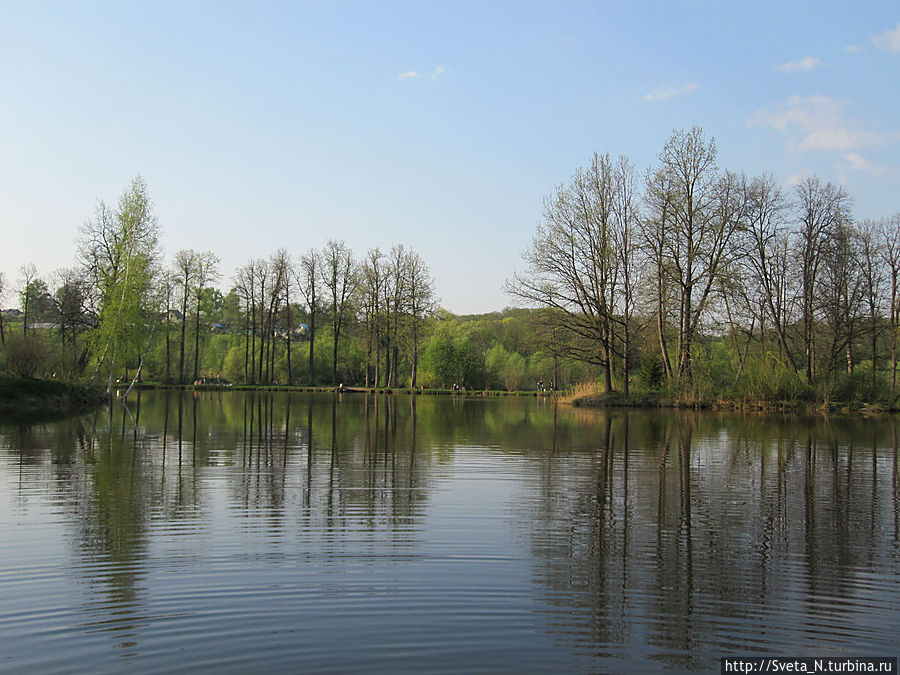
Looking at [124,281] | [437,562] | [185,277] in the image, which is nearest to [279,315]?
[185,277]

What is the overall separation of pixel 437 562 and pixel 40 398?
2717 cm

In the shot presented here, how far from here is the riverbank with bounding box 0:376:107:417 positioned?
87.5 feet

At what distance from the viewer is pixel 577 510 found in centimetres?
906

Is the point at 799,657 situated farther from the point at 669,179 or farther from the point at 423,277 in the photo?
the point at 423,277

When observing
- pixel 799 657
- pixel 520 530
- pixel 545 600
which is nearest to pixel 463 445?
pixel 520 530

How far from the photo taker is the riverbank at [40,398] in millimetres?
26667

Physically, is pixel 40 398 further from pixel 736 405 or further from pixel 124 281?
pixel 736 405

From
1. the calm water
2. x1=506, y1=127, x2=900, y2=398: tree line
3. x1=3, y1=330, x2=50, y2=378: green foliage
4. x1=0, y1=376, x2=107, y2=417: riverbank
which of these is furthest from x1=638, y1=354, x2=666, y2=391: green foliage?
x1=3, y1=330, x2=50, y2=378: green foliage

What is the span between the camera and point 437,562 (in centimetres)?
667

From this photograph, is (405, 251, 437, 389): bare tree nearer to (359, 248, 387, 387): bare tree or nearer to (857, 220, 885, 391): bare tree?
Answer: (359, 248, 387, 387): bare tree

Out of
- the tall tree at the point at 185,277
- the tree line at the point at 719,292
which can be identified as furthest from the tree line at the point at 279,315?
the tree line at the point at 719,292

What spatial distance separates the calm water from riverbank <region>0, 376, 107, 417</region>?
1500 centimetres

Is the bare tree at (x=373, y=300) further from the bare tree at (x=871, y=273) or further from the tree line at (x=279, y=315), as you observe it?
the bare tree at (x=871, y=273)

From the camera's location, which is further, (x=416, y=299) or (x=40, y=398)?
(x=416, y=299)
